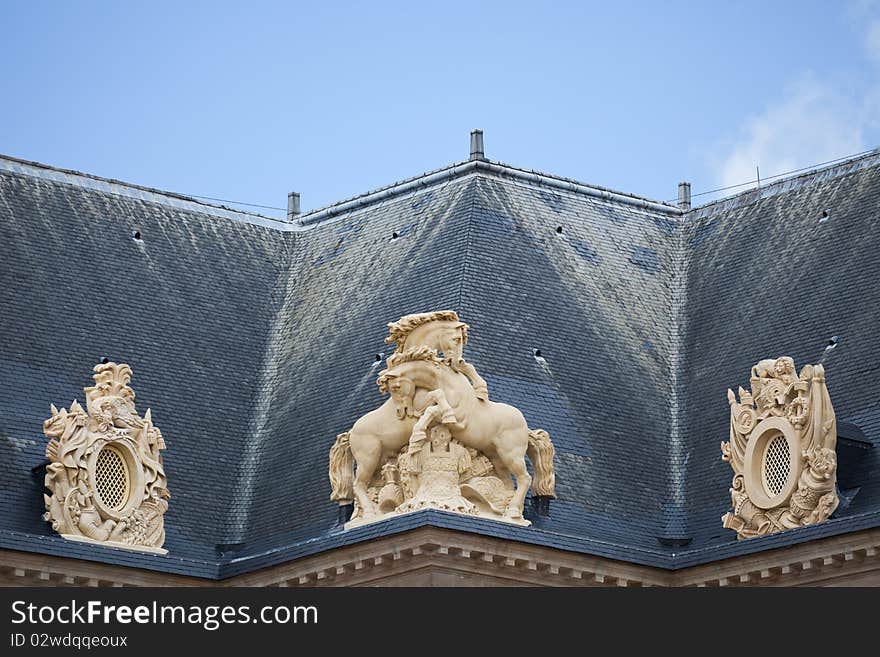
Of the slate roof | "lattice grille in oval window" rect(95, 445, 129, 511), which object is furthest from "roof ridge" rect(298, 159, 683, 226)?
"lattice grille in oval window" rect(95, 445, 129, 511)

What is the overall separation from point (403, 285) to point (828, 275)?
892cm

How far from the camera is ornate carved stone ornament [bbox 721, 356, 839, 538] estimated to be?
2566 inches

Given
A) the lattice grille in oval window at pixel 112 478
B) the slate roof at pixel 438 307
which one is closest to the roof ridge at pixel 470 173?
the slate roof at pixel 438 307

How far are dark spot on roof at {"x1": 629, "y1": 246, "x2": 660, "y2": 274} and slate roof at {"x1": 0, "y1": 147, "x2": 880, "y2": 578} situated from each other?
8 cm

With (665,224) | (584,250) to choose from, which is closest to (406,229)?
(584,250)

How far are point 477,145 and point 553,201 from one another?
2.12m

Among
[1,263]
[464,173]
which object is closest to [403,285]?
[464,173]

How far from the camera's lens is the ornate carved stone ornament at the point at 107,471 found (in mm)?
67375

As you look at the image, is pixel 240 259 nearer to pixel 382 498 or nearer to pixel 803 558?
pixel 382 498

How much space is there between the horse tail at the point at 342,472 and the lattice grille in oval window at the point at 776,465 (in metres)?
7.96

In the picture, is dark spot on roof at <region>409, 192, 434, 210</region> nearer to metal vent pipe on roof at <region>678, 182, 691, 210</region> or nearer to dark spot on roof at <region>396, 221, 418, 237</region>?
dark spot on roof at <region>396, 221, 418, 237</region>

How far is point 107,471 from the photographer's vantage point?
224 ft

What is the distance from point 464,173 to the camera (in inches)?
2970

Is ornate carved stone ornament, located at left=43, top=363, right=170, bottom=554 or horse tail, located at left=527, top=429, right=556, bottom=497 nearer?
horse tail, located at left=527, top=429, right=556, bottom=497
